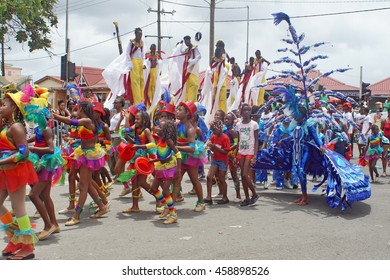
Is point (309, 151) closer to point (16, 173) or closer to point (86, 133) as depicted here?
point (86, 133)

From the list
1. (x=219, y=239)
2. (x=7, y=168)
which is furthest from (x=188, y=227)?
(x=7, y=168)

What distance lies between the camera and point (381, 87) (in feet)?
138

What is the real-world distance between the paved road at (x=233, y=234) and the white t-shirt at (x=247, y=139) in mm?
955

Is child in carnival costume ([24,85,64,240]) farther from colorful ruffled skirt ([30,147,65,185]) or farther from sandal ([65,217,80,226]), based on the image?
sandal ([65,217,80,226])

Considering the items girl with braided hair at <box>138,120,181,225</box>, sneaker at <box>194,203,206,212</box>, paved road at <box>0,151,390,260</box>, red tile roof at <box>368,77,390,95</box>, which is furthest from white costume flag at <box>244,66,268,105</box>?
red tile roof at <box>368,77,390,95</box>

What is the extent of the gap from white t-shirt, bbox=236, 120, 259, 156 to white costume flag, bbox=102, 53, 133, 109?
16.2ft

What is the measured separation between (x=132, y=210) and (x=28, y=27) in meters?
9.46

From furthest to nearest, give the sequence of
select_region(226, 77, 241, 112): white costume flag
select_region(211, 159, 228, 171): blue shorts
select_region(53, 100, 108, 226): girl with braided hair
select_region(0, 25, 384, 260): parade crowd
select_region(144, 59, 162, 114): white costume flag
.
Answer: select_region(226, 77, 241, 112): white costume flag < select_region(144, 59, 162, 114): white costume flag < select_region(211, 159, 228, 171): blue shorts < select_region(53, 100, 108, 226): girl with braided hair < select_region(0, 25, 384, 260): parade crowd

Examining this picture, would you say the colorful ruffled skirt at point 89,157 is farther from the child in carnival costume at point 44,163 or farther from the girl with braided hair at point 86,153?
the child in carnival costume at point 44,163

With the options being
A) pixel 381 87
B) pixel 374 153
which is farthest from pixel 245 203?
pixel 381 87

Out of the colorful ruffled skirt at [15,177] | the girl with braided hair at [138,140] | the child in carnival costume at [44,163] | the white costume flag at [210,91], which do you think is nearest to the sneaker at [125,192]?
the girl with braided hair at [138,140]

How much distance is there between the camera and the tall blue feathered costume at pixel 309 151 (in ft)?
24.2

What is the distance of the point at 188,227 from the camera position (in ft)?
21.1

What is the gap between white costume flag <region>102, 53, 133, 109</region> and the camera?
12.1 m
